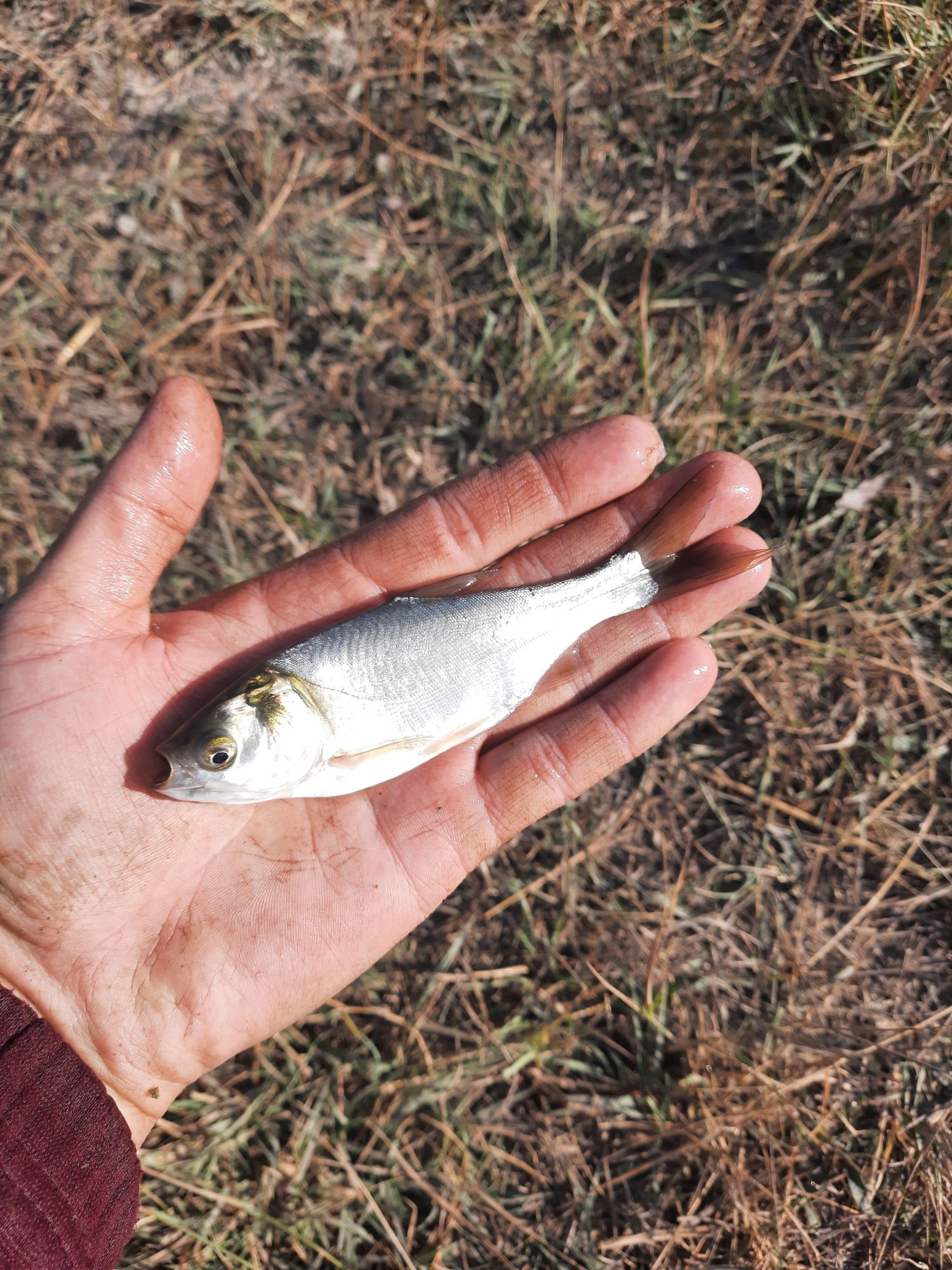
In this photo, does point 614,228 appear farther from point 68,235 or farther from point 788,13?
point 68,235

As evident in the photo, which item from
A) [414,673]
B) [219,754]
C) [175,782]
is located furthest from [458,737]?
[175,782]

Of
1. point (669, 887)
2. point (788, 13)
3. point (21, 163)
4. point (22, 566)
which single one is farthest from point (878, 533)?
point (21, 163)

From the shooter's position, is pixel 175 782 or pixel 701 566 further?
pixel 701 566

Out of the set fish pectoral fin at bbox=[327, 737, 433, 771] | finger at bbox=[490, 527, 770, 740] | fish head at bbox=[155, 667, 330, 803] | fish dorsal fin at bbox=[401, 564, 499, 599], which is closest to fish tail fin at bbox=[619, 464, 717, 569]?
finger at bbox=[490, 527, 770, 740]

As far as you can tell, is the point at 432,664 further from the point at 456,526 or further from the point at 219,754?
the point at 219,754

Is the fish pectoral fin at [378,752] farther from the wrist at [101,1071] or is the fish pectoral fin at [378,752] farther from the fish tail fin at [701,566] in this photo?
the wrist at [101,1071]

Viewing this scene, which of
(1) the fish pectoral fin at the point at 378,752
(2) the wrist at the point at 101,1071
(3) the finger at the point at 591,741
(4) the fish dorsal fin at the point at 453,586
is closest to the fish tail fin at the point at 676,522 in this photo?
(3) the finger at the point at 591,741

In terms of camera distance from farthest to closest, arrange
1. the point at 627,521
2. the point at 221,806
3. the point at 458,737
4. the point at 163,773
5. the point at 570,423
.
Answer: the point at 570,423, the point at 627,521, the point at 458,737, the point at 221,806, the point at 163,773
